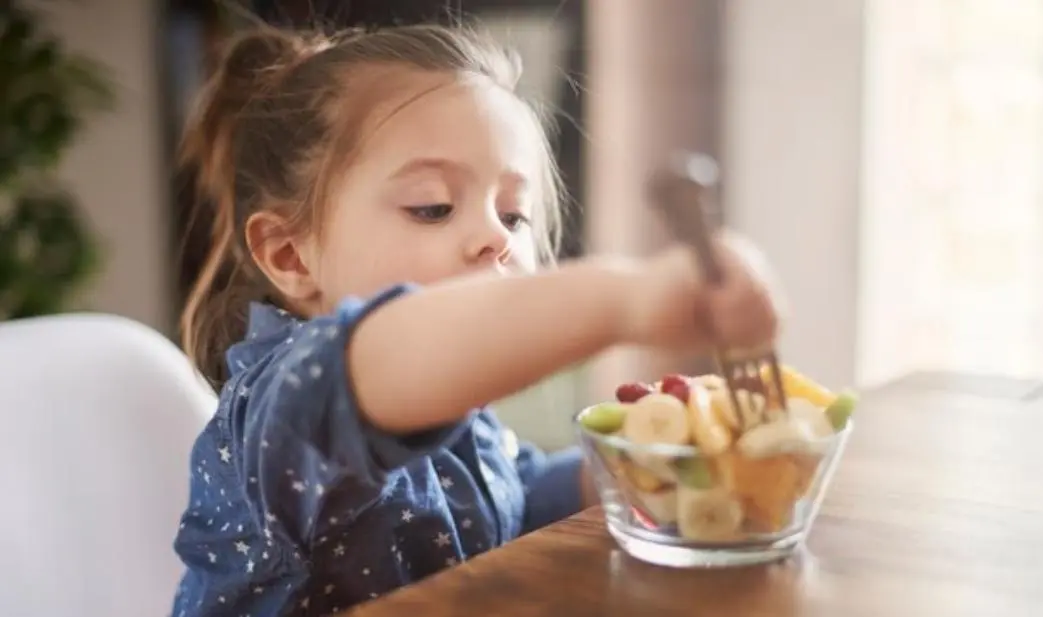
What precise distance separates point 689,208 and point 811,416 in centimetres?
17

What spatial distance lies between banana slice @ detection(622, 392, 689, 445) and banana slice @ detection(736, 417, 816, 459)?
0.10ft

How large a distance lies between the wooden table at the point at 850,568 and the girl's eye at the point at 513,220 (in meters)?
0.24

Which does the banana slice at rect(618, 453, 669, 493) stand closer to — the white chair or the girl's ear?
the girl's ear

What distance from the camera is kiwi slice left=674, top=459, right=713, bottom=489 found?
553mm

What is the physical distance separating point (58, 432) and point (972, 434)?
70cm

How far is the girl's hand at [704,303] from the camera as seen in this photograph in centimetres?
47

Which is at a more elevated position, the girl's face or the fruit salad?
the girl's face

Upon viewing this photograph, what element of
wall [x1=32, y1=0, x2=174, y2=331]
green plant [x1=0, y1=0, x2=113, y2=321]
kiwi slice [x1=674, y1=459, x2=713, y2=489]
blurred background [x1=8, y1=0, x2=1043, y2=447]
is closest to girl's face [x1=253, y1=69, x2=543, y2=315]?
kiwi slice [x1=674, y1=459, x2=713, y2=489]

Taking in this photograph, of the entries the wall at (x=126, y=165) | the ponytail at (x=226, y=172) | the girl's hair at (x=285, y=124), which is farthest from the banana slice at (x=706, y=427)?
the wall at (x=126, y=165)

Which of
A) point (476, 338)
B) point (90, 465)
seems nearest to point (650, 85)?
point (90, 465)

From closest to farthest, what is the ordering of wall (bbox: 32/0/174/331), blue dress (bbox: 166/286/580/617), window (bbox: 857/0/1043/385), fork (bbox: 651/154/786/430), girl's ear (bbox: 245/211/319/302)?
fork (bbox: 651/154/786/430), blue dress (bbox: 166/286/580/617), girl's ear (bbox: 245/211/319/302), window (bbox: 857/0/1043/385), wall (bbox: 32/0/174/331)

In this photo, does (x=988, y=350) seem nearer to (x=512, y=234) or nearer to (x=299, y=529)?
(x=512, y=234)

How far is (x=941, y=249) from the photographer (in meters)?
2.18

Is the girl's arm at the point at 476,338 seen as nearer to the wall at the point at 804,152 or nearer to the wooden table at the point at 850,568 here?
the wooden table at the point at 850,568
